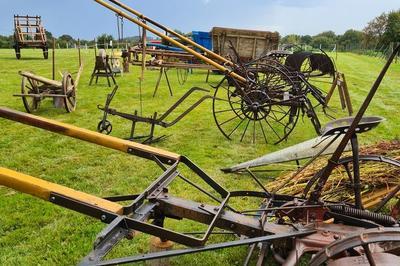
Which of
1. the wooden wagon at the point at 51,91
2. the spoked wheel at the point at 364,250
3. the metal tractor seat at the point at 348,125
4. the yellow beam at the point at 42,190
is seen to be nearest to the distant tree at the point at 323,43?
the wooden wagon at the point at 51,91

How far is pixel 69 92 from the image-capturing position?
8.00 meters

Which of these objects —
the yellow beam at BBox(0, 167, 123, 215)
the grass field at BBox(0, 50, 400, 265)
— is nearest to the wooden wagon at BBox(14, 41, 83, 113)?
the grass field at BBox(0, 50, 400, 265)

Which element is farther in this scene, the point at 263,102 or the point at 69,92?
the point at 69,92

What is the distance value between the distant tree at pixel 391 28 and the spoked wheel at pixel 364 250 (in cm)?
4003

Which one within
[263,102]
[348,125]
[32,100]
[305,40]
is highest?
[305,40]

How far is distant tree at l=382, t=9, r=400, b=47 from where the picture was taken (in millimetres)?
38919

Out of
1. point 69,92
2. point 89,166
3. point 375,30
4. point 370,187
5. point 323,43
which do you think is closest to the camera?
point 370,187

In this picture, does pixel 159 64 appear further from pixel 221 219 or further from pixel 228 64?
pixel 221 219

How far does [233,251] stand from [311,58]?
669cm

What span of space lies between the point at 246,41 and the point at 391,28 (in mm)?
35825

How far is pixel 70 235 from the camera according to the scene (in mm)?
3227

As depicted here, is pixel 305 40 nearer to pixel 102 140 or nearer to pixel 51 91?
pixel 51 91

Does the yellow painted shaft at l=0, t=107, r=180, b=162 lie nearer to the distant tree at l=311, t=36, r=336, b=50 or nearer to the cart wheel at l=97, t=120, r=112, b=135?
the cart wheel at l=97, t=120, r=112, b=135

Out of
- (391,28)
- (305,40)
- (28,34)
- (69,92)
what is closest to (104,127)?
(69,92)
